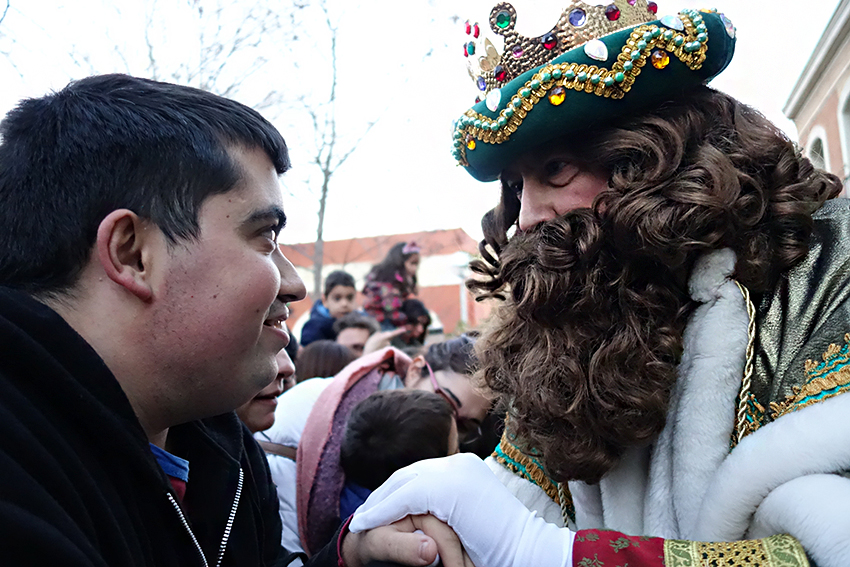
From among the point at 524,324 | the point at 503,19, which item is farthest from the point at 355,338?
the point at 503,19

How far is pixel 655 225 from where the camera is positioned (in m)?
1.49

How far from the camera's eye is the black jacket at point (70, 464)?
3.14 feet

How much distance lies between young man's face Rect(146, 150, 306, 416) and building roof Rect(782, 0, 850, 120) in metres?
6.10

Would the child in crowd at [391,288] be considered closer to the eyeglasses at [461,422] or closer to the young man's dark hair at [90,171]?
the eyeglasses at [461,422]

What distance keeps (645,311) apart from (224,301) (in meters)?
0.95

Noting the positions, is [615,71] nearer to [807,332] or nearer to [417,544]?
[807,332]

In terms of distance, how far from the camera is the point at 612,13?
1645mm

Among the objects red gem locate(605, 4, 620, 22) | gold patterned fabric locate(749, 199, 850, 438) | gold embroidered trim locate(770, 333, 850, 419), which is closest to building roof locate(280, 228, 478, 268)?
red gem locate(605, 4, 620, 22)

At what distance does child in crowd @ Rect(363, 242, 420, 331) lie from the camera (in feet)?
18.6

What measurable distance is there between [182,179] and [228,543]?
0.88 metres

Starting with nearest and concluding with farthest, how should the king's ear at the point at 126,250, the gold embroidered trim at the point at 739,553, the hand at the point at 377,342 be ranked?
the gold embroidered trim at the point at 739,553, the king's ear at the point at 126,250, the hand at the point at 377,342

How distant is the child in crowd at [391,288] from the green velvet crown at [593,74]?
3988mm

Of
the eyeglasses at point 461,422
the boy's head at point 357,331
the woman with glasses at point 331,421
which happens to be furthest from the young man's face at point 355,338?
the eyeglasses at point 461,422

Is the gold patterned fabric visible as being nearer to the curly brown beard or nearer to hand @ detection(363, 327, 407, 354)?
the curly brown beard
